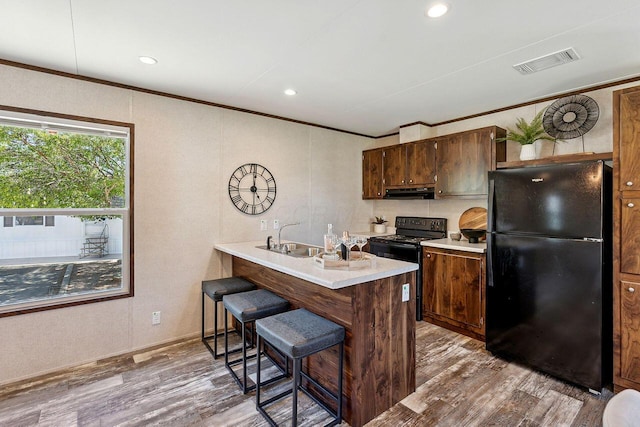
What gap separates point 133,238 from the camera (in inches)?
114

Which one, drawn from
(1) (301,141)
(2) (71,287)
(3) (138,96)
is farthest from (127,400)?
(1) (301,141)

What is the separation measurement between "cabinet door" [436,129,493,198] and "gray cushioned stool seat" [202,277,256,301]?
8.39 ft

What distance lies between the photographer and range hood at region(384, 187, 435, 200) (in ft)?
13.0

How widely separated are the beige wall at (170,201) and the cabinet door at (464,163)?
13.9 inches

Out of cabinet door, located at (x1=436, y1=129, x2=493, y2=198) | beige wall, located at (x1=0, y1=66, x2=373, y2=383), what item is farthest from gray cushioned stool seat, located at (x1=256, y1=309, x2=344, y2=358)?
cabinet door, located at (x1=436, y1=129, x2=493, y2=198)

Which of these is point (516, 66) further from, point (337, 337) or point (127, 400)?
point (127, 400)

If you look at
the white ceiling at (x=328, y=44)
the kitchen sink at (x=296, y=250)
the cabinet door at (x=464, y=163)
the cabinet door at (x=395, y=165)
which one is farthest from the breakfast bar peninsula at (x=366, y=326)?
the cabinet door at (x=395, y=165)

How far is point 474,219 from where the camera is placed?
150 inches

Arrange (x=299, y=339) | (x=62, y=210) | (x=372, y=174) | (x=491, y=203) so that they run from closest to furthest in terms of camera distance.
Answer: (x=299, y=339)
(x=62, y=210)
(x=491, y=203)
(x=372, y=174)

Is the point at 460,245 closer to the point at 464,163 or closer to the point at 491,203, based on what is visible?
the point at 491,203

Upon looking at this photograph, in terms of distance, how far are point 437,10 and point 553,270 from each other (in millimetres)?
2131

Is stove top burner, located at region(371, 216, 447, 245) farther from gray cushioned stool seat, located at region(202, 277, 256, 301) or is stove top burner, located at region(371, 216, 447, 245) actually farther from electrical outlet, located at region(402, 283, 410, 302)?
gray cushioned stool seat, located at region(202, 277, 256, 301)

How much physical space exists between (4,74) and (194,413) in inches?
116

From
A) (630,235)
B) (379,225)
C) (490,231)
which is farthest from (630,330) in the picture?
(379,225)
